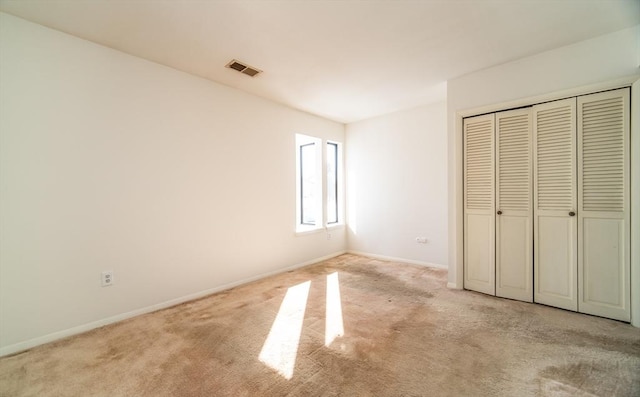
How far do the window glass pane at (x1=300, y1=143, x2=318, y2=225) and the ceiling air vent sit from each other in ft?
6.92

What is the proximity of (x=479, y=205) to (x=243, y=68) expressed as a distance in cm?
316

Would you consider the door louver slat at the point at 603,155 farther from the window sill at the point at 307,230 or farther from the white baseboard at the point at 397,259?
the window sill at the point at 307,230

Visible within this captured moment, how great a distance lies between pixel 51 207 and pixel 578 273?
480 cm

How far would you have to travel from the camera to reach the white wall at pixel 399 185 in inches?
162

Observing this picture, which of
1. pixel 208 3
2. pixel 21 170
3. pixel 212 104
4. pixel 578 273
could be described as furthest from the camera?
pixel 212 104

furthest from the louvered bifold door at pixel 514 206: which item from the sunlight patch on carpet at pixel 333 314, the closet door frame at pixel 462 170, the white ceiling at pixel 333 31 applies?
the sunlight patch on carpet at pixel 333 314

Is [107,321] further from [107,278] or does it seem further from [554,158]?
[554,158]

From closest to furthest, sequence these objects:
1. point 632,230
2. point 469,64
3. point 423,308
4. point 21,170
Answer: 1. point 21,170
2. point 632,230
3. point 423,308
4. point 469,64

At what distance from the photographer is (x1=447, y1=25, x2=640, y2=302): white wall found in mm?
2357

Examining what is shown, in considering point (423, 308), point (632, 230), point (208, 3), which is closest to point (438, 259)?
point (423, 308)

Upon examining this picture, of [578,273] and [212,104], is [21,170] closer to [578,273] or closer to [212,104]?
[212,104]

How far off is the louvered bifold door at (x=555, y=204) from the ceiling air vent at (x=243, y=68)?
307cm

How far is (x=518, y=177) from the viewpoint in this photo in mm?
2877

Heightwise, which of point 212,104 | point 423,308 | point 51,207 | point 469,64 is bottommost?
point 423,308
